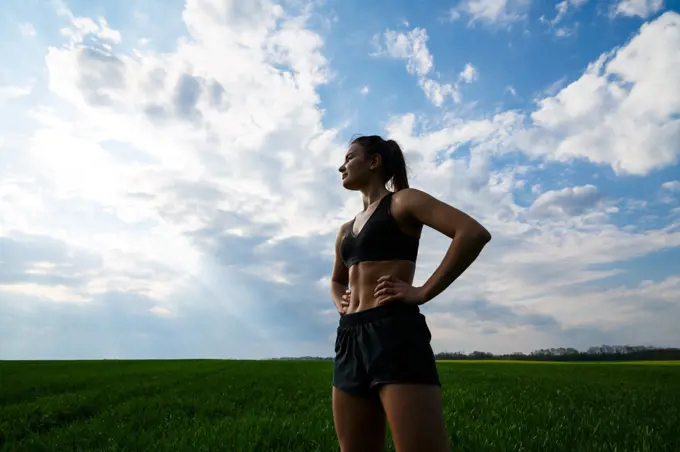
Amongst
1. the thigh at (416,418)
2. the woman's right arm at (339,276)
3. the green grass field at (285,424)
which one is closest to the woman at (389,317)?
the thigh at (416,418)

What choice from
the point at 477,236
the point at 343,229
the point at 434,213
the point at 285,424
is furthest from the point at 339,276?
the point at 285,424

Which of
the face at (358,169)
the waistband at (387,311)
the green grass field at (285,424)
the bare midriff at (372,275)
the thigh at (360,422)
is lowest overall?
the green grass field at (285,424)

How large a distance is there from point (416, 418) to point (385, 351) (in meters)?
0.39

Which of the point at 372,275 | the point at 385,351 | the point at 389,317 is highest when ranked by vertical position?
the point at 372,275

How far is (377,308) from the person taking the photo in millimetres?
3070

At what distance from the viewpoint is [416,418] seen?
8.91 feet

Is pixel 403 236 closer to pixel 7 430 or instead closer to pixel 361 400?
pixel 361 400

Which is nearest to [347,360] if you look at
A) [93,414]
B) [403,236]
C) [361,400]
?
[361,400]

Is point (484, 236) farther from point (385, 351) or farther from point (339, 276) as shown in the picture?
point (339, 276)

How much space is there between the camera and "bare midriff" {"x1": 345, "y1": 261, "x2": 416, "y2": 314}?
3.20 meters

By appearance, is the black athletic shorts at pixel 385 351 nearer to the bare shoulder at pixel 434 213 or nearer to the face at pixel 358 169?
the bare shoulder at pixel 434 213

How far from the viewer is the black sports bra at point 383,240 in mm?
3215

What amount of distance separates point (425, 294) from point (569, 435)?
5.53m

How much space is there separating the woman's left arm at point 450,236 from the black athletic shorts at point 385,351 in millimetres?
175
